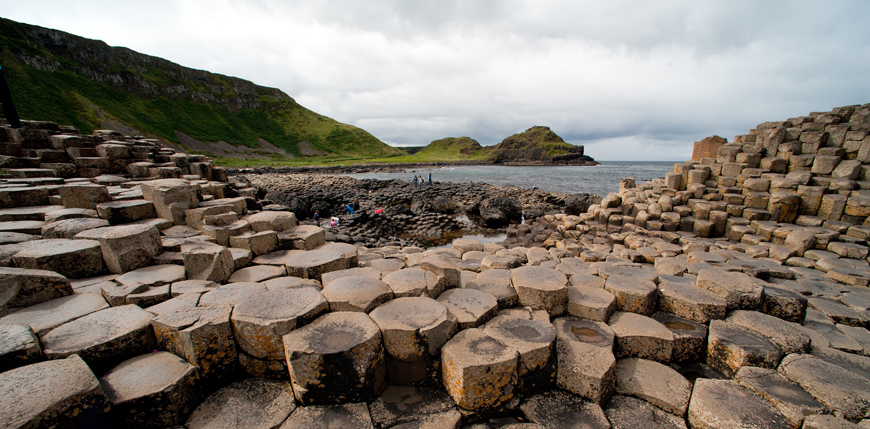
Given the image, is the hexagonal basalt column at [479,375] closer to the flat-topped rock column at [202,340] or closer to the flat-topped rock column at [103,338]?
the flat-topped rock column at [202,340]

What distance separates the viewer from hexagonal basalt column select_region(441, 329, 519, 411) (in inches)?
99.8

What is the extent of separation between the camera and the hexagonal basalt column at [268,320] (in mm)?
2676

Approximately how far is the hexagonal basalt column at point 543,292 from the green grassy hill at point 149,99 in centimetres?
5673

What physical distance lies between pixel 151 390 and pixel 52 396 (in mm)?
499

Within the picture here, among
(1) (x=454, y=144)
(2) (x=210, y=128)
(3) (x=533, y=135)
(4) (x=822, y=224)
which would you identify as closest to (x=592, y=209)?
(4) (x=822, y=224)

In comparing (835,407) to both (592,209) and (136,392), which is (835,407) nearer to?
(136,392)

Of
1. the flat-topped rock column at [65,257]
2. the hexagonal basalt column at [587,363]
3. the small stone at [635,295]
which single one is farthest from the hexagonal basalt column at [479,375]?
the flat-topped rock column at [65,257]

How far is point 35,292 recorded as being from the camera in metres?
2.93

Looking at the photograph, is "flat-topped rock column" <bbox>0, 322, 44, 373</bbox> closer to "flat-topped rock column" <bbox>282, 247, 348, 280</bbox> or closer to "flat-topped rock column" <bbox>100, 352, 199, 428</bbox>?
"flat-topped rock column" <bbox>100, 352, 199, 428</bbox>

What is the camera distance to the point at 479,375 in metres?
2.54

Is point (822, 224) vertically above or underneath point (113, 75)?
underneath

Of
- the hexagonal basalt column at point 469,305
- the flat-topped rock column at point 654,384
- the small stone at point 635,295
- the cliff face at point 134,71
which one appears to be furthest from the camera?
the cliff face at point 134,71

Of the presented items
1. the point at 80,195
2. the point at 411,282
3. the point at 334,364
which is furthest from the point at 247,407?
the point at 80,195

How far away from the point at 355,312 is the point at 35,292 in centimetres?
320
